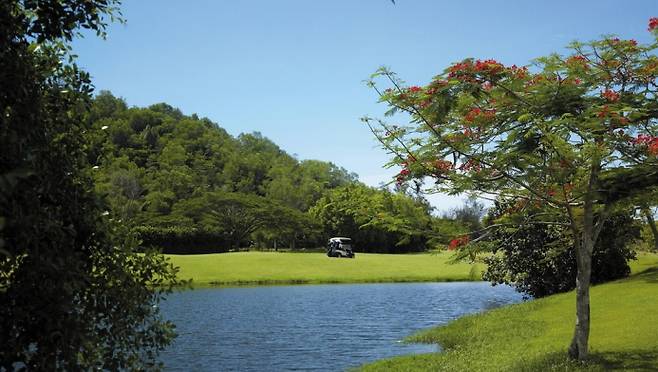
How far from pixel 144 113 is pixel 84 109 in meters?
176

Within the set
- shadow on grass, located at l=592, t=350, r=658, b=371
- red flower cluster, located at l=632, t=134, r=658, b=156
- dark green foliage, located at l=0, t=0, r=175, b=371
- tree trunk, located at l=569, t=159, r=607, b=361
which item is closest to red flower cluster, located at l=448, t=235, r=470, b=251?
tree trunk, located at l=569, t=159, r=607, b=361

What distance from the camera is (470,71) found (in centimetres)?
1436

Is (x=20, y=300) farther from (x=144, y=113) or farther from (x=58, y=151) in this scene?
(x=144, y=113)

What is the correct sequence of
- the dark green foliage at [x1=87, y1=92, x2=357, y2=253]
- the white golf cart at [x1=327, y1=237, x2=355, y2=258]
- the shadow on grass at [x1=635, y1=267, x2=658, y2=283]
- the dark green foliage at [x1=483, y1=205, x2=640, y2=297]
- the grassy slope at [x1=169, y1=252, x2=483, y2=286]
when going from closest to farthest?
1. the shadow on grass at [x1=635, y1=267, x2=658, y2=283]
2. the dark green foliage at [x1=483, y1=205, x2=640, y2=297]
3. the grassy slope at [x1=169, y1=252, x2=483, y2=286]
4. the white golf cart at [x1=327, y1=237, x2=355, y2=258]
5. the dark green foliage at [x1=87, y1=92, x2=357, y2=253]

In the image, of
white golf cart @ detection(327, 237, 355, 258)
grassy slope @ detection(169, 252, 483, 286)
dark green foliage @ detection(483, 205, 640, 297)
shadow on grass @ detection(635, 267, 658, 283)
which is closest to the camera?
shadow on grass @ detection(635, 267, 658, 283)

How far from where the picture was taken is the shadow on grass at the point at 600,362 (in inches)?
557

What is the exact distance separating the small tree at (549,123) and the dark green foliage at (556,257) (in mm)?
17917

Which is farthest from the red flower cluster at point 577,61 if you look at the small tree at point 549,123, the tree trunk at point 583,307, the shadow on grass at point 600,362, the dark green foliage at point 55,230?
the dark green foliage at point 55,230

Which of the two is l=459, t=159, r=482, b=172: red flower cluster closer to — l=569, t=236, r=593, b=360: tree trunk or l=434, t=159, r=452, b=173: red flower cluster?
l=434, t=159, r=452, b=173: red flower cluster

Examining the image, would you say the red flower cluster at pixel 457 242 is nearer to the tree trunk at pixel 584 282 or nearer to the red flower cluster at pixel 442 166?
the red flower cluster at pixel 442 166

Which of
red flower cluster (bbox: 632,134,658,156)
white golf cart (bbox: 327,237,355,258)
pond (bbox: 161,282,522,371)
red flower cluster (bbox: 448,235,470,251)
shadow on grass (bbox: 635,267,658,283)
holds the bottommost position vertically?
pond (bbox: 161,282,522,371)

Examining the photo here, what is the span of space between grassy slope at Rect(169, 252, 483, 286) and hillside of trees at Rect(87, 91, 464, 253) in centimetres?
495

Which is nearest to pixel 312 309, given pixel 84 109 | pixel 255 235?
pixel 84 109

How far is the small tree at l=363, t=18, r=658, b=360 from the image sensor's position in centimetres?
1402
